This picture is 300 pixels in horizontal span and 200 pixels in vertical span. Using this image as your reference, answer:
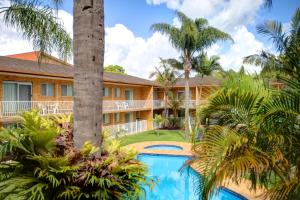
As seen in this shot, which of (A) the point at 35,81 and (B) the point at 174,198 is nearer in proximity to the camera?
(B) the point at 174,198

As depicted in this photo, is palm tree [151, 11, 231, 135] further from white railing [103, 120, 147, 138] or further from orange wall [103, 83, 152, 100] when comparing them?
white railing [103, 120, 147, 138]

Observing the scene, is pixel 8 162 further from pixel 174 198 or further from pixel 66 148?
pixel 174 198

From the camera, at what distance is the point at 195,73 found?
85.5ft

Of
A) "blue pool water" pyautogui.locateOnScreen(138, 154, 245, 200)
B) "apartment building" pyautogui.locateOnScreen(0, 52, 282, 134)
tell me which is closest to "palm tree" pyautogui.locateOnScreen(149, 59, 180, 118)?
"apartment building" pyautogui.locateOnScreen(0, 52, 282, 134)

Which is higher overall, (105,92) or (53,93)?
(105,92)

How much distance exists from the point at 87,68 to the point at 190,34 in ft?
63.4

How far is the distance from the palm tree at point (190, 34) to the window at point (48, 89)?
1009cm

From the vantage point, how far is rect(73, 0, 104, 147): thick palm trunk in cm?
453

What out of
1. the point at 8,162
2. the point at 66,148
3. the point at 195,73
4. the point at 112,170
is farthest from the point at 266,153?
the point at 195,73

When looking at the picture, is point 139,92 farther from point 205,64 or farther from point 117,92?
point 205,64

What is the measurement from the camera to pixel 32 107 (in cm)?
1812

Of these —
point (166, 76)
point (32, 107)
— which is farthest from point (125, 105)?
point (32, 107)

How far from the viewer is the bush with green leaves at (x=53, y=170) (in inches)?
150

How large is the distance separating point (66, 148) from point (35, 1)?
306 inches
